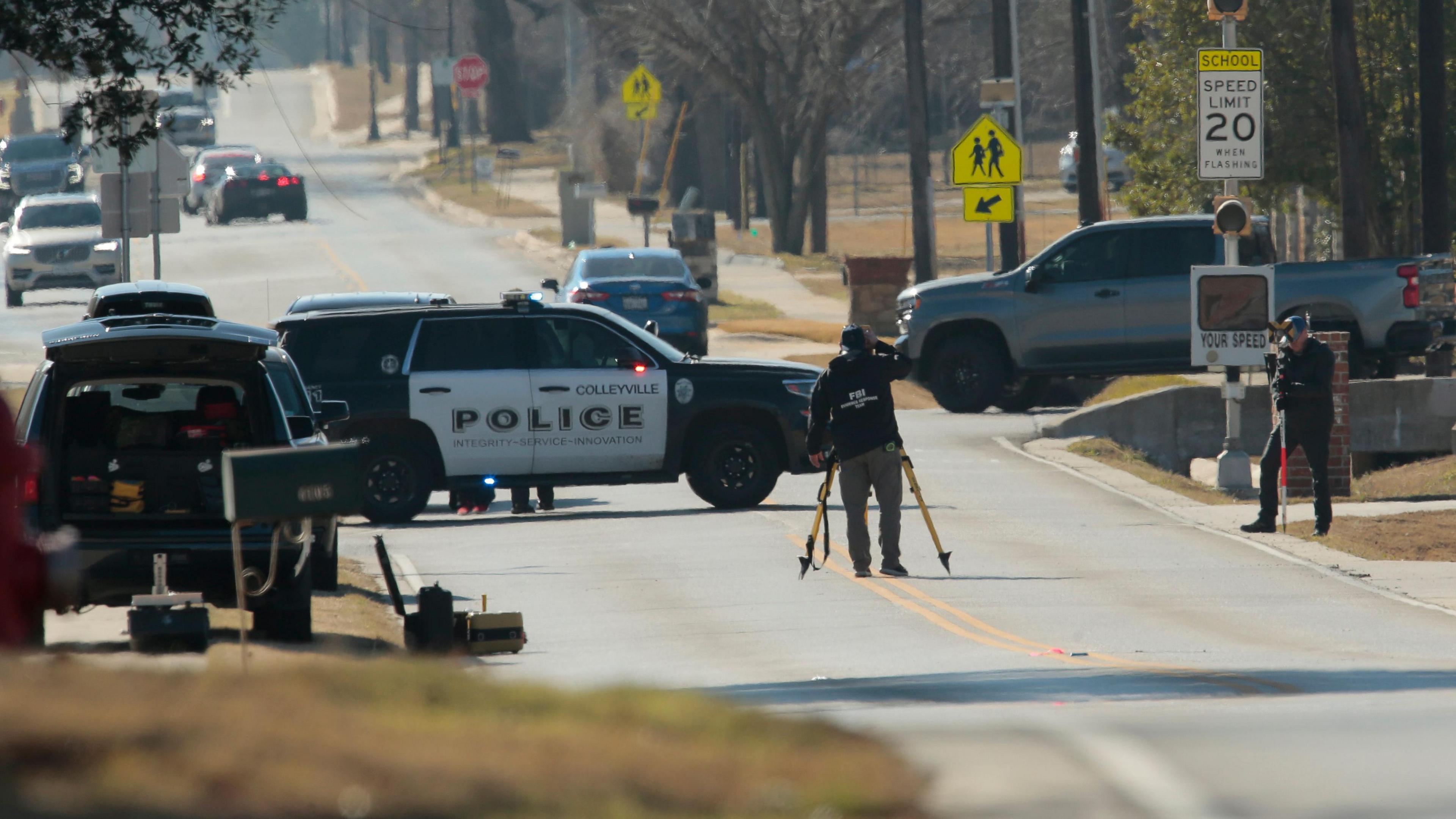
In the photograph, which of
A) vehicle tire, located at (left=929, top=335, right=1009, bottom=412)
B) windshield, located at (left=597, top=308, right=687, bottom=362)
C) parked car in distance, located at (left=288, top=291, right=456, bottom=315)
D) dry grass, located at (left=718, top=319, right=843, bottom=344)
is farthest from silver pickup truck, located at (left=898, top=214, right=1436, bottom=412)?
dry grass, located at (left=718, top=319, right=843, bottom=344)

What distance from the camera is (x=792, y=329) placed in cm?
3338

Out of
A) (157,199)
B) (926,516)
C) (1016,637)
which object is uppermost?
(157,199)

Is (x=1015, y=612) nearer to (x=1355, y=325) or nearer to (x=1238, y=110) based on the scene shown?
(x=1238, y=110)

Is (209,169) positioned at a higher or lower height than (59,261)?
higher

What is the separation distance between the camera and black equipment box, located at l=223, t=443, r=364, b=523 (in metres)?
7.75

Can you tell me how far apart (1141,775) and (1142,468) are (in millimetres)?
15893

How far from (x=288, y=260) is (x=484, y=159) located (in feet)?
56.6

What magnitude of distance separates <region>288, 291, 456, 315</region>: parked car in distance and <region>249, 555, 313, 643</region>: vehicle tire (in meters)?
8.90

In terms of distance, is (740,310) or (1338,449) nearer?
(1338,449)

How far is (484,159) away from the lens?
62344mm

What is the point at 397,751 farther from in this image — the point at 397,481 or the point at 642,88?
the point at 642,88

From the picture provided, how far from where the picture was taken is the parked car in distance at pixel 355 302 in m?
20.2

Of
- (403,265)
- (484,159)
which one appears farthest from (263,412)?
(484,159)

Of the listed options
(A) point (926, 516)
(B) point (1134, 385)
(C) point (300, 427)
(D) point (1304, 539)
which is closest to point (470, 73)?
(B) point (1134, 385)
